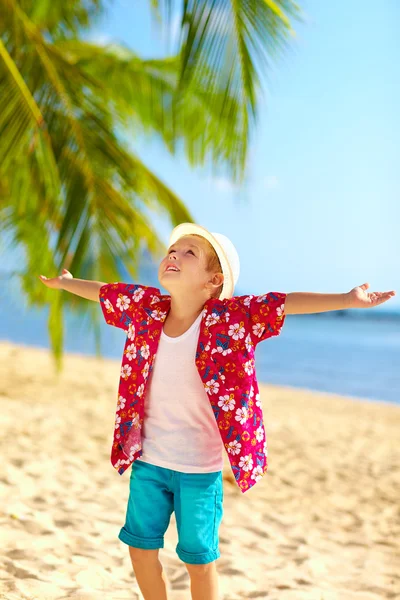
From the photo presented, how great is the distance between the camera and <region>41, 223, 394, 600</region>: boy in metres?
2.10

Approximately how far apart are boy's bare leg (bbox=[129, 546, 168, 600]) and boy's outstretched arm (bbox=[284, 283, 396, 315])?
0.97m

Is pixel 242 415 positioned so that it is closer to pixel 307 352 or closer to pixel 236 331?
pixel 236 331

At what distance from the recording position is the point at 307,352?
939 inches

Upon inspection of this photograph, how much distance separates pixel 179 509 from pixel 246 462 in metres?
0.29

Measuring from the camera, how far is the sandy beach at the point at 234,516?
2.97 meters

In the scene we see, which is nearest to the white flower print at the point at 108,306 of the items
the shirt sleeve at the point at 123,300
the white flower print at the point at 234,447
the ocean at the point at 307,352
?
the shirt sleeve at the point at 123,300

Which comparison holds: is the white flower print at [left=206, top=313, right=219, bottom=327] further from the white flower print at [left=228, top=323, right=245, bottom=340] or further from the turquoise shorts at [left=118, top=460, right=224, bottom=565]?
the turquoise shorts at [left=118, top=460, right=224, bottom=565]

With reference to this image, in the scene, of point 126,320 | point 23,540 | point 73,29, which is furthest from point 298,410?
point 126,320

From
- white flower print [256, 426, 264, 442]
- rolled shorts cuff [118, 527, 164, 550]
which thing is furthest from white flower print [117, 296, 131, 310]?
rolled shorts cuff [118, 527, 164, 550]

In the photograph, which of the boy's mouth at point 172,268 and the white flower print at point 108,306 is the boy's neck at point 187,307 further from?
the white flower print at point 108,306

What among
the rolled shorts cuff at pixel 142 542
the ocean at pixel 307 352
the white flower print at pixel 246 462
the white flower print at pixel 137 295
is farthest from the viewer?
the ocean at pixel 307 352

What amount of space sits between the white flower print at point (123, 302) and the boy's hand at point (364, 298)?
2.72 ft

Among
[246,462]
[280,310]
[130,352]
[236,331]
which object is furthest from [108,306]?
[246,462]

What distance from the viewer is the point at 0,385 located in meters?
8.97
